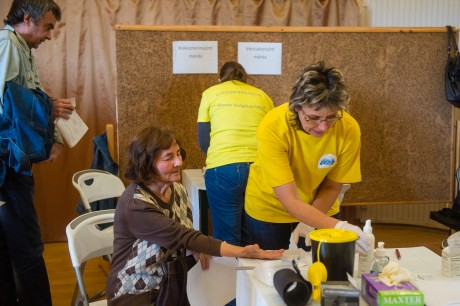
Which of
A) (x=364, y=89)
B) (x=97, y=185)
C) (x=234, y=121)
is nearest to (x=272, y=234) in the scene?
(x=234, y=121)

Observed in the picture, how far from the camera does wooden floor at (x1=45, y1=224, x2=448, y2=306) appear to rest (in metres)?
2.92

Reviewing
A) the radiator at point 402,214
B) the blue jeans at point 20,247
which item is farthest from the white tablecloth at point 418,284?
the radiator at point 402,214

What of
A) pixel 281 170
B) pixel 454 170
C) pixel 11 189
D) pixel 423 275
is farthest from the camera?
pixel 454 170

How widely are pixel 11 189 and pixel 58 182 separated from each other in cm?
176

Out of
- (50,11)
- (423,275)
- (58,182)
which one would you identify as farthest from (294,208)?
(58,182)

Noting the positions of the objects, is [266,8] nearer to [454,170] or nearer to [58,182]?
[454,170]

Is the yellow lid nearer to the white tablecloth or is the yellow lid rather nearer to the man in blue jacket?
the white tablecloth

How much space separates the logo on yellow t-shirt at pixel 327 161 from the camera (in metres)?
1.64

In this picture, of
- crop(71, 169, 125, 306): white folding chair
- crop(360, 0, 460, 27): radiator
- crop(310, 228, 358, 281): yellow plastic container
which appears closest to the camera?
crop(310, 228, 358, 281): yellow plastic container

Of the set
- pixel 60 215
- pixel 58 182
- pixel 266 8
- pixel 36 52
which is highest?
pixel 266 8

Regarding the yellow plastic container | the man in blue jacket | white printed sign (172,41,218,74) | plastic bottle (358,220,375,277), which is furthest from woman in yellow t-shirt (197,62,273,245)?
the yellow plastic container

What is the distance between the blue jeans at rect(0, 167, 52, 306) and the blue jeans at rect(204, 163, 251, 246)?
859mm

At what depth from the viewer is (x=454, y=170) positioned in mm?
3520

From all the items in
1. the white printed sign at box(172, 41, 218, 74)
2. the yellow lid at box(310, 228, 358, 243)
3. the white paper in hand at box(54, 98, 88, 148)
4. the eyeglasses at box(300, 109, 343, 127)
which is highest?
the white printed sign at box(172, 41, 218, 74)
